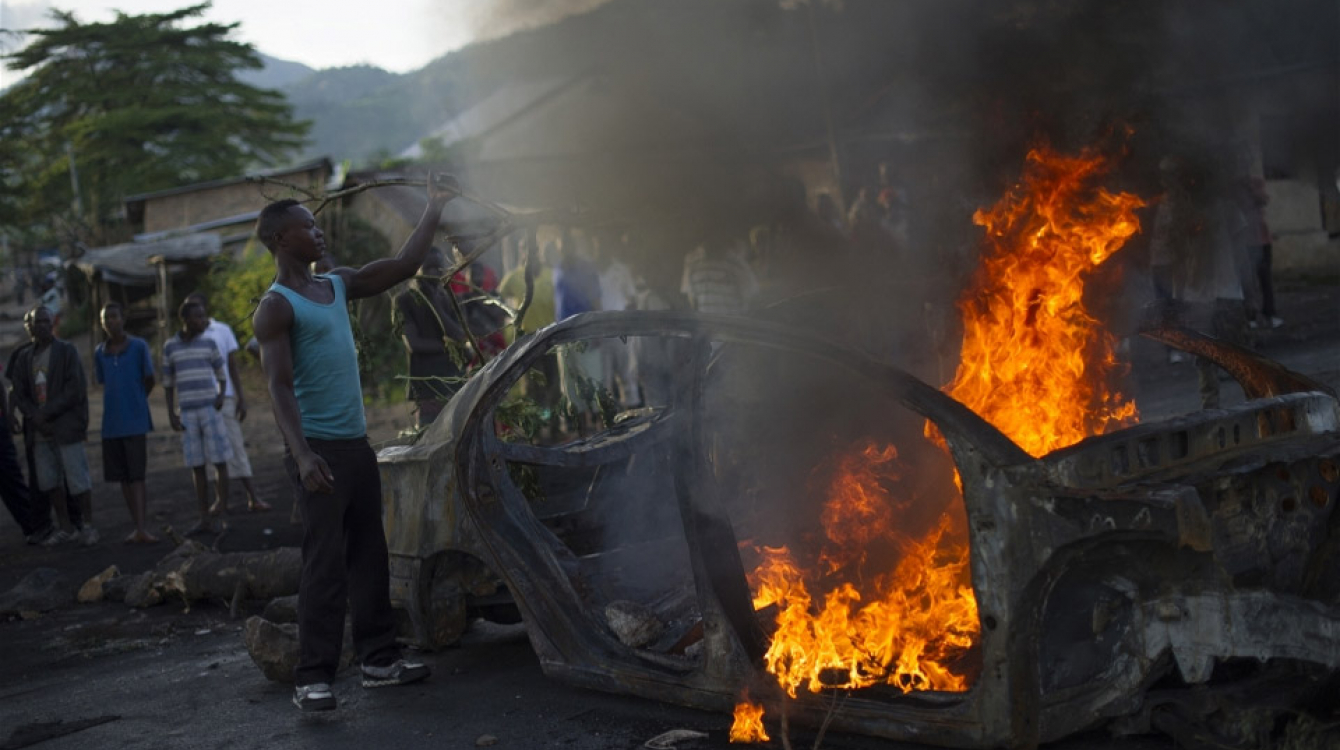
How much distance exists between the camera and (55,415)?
33.8ft

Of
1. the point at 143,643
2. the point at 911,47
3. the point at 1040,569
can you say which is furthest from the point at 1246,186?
the point at 143,643

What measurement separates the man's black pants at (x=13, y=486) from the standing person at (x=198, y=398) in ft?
4.69

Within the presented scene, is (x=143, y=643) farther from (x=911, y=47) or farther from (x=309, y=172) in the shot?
(x=309, y=172)

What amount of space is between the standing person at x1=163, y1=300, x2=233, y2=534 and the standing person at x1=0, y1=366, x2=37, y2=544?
1.39 meters

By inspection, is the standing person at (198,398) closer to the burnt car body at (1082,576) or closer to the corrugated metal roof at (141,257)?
the burnt car body at (1082,576)

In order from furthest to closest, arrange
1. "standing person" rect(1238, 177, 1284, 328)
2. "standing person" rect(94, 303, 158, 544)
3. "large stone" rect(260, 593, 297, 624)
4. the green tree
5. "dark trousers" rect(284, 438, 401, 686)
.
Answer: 1. the green tree
2. "standing person" rect(1238, 177, 1284, 328)
3. "standing person" rect(94, 303, 158, 544)
4. "large stone" rect(260, 593, 297, 624)
5. "dark trousers" rect(284, 438, 401, 686)

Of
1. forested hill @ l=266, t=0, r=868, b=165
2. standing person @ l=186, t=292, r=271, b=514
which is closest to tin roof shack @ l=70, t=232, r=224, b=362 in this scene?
standing person @ l=186, t=292, r=271, b=514

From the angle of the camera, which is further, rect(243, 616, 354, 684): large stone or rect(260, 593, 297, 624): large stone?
rect(260, 593, 297, 624): large stone

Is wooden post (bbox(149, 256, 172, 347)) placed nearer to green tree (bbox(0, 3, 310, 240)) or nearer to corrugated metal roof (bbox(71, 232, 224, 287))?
corrugated metal roof (bbox(71, 232, 224, 287))

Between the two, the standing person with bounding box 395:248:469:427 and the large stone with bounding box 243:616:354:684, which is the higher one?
the standing person with bounding box 395:248:469:427

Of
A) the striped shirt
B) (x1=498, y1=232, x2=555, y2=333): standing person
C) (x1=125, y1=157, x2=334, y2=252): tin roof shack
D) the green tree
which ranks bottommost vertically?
the striped shirt

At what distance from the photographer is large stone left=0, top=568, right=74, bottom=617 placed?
7.98 m

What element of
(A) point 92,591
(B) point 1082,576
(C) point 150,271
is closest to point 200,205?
(C) point 150,271

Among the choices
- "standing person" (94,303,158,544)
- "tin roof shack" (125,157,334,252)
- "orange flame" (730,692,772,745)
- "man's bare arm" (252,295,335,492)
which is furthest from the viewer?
"tin roof shack" (125,157,334,252)
